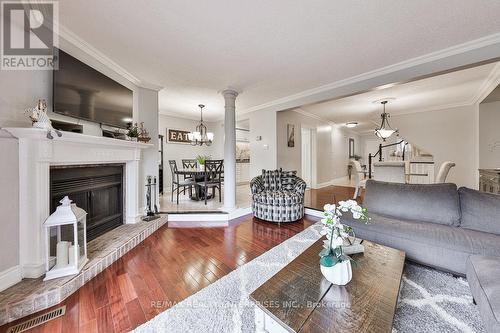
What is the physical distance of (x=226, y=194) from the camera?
12.0 feet

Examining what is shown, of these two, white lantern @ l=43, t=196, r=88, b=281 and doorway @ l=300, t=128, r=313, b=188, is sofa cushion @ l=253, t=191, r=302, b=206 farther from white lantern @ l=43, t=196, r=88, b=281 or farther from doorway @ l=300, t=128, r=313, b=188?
doorway @ l=300, t=128, r=313, b=188

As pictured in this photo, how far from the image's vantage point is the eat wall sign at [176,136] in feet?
18.5

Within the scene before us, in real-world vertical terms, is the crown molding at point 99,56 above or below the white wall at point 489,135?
above

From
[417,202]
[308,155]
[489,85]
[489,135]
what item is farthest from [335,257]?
[489,135]

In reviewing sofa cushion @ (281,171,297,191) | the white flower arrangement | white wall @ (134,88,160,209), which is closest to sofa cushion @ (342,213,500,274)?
the white flower arrangement

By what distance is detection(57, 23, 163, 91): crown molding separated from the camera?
2005 mm

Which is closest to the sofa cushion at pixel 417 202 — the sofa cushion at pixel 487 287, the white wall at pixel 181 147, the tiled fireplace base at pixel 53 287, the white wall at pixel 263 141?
the sofa cushion at pixel 487 287

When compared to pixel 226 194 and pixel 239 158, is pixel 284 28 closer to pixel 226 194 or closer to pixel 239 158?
pixel 226 194

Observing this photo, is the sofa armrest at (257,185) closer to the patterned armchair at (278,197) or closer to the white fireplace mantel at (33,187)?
the patterned armchair at (278,197)

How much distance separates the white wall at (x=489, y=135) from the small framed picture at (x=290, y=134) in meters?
4.03

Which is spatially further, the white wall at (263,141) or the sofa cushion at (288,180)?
the white wall at (263,141)

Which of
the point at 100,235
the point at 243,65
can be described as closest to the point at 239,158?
the point at 243,65

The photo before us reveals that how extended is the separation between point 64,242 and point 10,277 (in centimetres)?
37

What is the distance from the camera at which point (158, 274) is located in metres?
1.84
